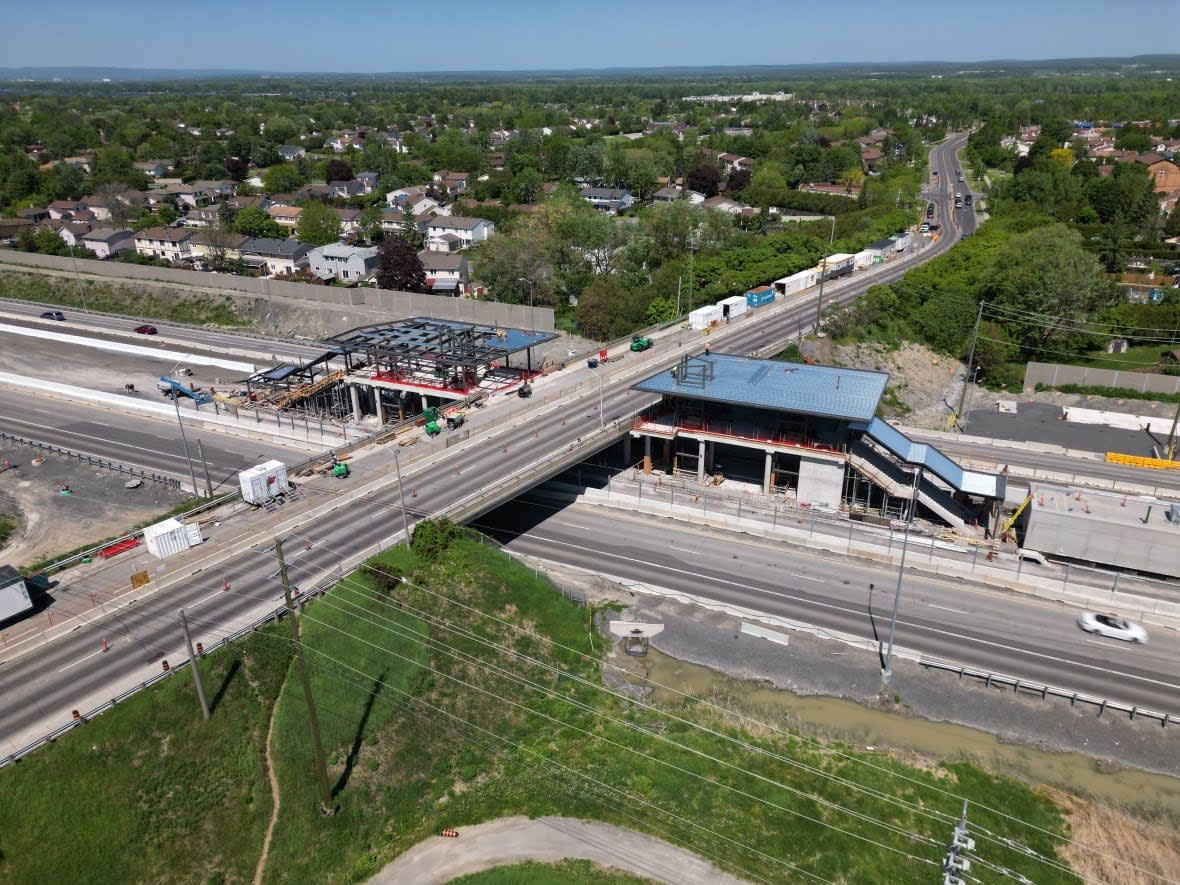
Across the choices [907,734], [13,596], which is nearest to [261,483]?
[13,596]

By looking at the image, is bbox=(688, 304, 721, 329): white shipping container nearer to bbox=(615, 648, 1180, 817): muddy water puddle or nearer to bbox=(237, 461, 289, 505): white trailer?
bbox=(237, 461, 289, 505): white trailer

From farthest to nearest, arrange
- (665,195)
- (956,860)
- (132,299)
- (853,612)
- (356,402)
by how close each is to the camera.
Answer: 1. (665,195)
2. (132,299)
3. (356,402)
4. (853,612)
5. (956,860)

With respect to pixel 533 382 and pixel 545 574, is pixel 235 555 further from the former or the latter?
pixel 533 382

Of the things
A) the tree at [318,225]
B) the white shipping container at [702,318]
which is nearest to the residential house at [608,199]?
the tree at [318,225]

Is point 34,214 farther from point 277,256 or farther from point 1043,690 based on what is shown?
point 1043,690

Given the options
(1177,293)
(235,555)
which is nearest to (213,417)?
(235,555)

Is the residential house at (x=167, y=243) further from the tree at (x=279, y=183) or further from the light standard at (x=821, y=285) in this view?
the light standard at (x=821, y=285)

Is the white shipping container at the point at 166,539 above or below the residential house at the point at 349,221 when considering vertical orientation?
below
